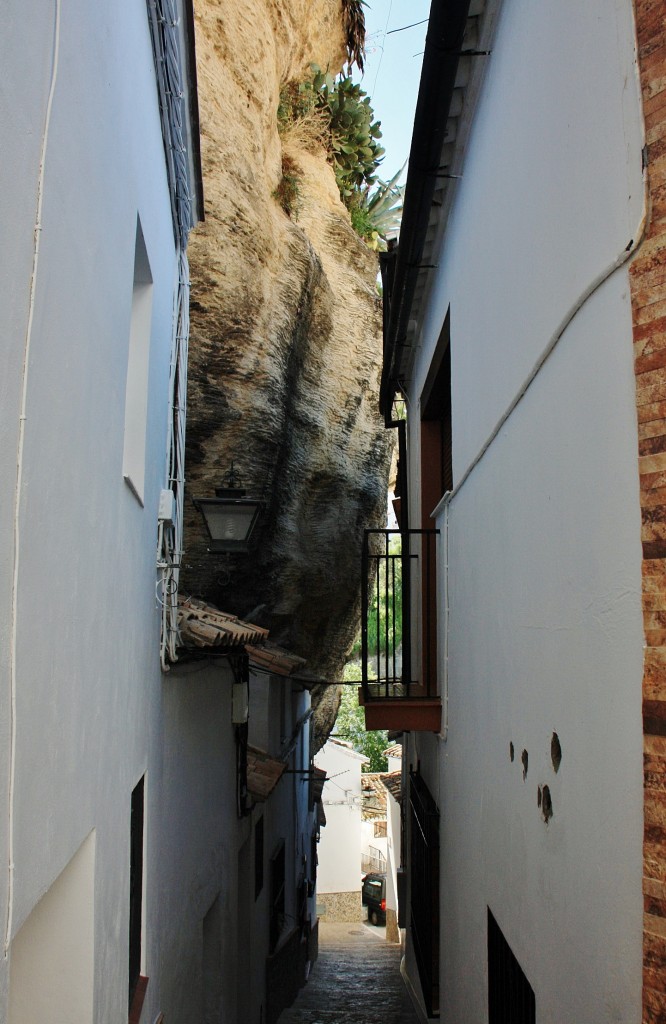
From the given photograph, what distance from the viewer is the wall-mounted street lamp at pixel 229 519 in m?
6.22

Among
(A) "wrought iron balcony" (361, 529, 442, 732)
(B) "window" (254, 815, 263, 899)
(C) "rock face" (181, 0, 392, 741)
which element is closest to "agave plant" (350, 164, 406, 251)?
(C) "rock face" (181, 0, 392, 741)

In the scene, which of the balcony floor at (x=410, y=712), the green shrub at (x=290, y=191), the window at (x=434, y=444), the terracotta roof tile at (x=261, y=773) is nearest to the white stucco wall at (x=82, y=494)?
the balcony floor at (x=410, y=712)

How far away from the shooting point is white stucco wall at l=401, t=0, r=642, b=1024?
7.80 ft

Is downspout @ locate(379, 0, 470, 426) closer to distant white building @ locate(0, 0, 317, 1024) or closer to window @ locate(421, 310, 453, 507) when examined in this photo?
window @ locate(421, 310, 453, 507)

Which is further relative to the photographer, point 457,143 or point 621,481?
point 457,143

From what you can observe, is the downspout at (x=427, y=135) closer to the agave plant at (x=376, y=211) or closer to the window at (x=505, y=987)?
the window at (x=505, y=987)

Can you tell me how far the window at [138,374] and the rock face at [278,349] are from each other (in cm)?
393

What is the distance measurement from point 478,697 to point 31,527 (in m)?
3.18

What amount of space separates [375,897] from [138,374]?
30.9 meters

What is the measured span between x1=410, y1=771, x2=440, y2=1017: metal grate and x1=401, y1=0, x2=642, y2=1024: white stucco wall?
1504mm

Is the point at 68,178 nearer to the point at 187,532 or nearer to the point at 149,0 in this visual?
the point at 149,0

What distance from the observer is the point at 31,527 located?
2.28m

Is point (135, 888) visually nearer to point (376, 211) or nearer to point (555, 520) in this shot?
point (555, 520)

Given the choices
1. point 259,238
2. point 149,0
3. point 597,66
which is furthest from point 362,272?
point 597,66
